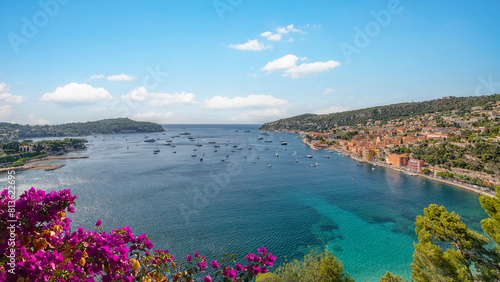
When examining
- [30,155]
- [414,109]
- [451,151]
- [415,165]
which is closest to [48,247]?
[415,165]

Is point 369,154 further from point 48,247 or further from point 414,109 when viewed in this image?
point 414,109

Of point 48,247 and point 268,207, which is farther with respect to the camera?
point 268,207

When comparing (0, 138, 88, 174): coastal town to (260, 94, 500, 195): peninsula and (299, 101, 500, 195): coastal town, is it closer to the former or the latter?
(299, 101, 500, 195): coastal town

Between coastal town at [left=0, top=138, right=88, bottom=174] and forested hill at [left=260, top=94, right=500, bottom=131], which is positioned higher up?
forested hill at [left=260, top=94, right=500, bottom=131]

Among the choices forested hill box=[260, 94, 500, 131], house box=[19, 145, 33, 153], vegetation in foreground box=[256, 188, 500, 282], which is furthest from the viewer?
forested hill box=[260, 94, 500, 131]

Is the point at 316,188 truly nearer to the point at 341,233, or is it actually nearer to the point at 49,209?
the point at 341,233

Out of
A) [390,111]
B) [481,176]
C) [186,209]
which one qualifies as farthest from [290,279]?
[390,111]

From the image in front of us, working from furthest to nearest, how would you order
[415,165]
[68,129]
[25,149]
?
[68,129], [25,149], [415,165]

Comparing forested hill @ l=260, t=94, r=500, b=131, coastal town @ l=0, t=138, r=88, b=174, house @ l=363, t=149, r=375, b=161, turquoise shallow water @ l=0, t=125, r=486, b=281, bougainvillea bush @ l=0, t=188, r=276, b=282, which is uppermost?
forested hill @ l=260, t=94, r=500, b=131

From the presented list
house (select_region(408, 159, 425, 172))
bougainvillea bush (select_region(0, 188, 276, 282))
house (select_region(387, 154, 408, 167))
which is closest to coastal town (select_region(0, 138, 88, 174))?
bougainvillea bush (select_region(0, 188, 276, 282))

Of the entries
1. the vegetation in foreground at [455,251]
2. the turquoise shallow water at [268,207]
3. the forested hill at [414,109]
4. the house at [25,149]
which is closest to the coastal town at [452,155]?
the turquoise shallow water at [268,207]
